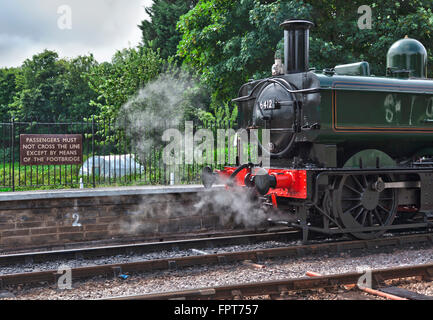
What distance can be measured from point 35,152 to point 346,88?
592 cm

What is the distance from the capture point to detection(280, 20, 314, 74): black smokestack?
747 centimetres

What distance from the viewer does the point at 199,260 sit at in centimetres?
599

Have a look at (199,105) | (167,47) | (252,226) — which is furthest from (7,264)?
(167,47)

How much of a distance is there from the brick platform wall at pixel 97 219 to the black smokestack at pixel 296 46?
3.13 metres

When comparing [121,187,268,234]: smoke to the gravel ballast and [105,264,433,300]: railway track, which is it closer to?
the gravel ballast

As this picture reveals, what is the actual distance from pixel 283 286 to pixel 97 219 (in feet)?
14.8

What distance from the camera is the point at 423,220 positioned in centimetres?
829

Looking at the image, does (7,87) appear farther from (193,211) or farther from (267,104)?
(267,104)

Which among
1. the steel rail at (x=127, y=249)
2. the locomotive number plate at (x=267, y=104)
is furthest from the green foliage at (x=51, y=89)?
the steel rail at (x=127, y=249)

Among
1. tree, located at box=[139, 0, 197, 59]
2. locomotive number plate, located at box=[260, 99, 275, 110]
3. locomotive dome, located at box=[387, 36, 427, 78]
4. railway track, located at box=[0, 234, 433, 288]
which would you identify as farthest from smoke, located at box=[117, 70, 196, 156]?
tree, located at box=[139, 0, 197, 59]

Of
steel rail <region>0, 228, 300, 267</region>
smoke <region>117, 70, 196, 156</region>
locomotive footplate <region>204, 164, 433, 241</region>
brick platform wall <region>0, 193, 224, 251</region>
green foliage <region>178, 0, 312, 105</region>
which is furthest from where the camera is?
smoke <region>117, 70, 196, 156</region>

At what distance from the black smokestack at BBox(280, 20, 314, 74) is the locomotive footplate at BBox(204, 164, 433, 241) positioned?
173 cm

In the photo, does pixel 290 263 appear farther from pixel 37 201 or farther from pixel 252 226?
pixel 37 201

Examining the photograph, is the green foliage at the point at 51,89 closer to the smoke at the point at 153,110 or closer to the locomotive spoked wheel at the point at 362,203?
the smoke at the point at 153,110
